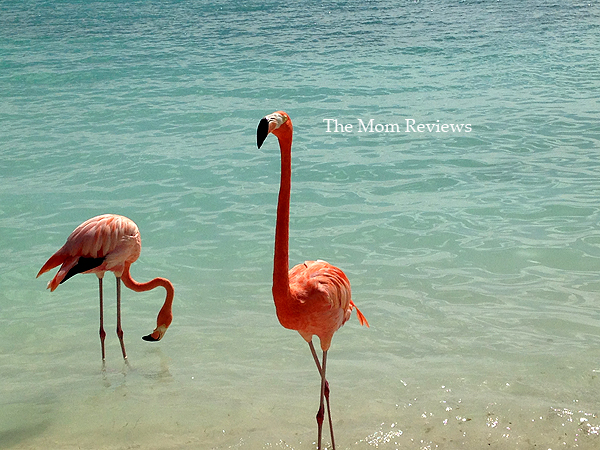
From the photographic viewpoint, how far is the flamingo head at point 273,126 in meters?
2.43

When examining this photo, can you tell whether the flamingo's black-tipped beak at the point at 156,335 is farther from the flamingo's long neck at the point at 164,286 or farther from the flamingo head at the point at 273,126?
the flamingo head at the point at 273,126

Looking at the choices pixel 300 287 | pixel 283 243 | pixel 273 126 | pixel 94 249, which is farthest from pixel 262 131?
pixel 94 249

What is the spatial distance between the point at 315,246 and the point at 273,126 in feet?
11.1

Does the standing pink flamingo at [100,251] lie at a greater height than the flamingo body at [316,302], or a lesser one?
lesser

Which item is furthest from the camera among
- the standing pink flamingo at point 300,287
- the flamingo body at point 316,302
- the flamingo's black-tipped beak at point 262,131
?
the flamingo body at point 316,302

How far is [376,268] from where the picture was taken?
5.50 metres

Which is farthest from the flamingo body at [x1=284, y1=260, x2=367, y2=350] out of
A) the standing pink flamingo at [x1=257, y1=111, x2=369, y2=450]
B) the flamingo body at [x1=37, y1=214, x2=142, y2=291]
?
Result: the flamingo body at [x1=37, y1=214, x2=142, y2=291]

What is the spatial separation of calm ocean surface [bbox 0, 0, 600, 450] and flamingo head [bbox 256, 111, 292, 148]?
170 centimetres

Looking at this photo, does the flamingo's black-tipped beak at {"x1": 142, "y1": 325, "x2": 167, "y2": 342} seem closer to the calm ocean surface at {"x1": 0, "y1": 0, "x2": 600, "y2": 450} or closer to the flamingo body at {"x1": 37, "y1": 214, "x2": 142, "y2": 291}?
the calm ocean surface at {"x1": 0, "y1": 0, "x2": 600, "y2": 450}

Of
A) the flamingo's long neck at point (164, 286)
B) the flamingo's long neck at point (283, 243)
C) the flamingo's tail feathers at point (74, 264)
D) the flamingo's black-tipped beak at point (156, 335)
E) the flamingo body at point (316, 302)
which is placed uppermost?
the flamingo's long neck at point (283, 243)

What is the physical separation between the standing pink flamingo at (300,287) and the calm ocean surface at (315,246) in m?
0.74

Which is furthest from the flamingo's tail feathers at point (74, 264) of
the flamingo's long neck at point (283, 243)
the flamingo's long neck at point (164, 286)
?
the flamingo's long neck at point (283, 243)

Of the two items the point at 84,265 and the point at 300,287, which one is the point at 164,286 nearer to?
the point at 84,265

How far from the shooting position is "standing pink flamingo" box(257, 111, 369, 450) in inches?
113
